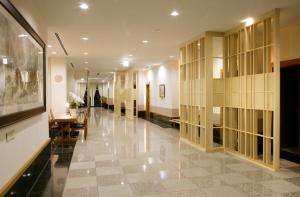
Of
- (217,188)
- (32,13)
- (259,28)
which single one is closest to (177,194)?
(217,188)

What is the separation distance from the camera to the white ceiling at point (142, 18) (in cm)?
467

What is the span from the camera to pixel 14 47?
2.80 meters

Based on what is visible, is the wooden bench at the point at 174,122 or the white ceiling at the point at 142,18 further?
the wooden bench at the point at 174,122

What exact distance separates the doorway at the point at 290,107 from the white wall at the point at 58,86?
8.29 meters

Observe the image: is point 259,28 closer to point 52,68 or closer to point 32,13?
point 32,13

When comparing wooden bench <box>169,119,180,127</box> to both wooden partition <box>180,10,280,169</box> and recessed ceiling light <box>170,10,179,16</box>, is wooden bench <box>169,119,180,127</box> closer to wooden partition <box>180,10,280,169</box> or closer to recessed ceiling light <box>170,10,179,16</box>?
wooden partition <box>180,10,280,169</box>

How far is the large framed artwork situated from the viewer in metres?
2.45

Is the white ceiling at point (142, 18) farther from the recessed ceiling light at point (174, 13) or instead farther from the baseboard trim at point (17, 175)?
the baseboard trim at point (17, 175)

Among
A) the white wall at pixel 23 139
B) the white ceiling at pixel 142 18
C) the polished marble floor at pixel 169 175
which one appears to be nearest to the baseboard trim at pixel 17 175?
the white wall at pixel 23 139

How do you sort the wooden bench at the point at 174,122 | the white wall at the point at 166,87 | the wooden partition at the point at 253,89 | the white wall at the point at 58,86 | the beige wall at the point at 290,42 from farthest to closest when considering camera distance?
1. the white wall at the point at 166,87
2. the wooden bench at the point at 174,122
3. the white wall at the point at 58,86
4. the beige wall at the point at 290,42
5. the wooden partition at the point at 253,89

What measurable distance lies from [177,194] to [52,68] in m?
8.85

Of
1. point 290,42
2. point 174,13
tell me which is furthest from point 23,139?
point 290,42

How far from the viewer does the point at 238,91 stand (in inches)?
245

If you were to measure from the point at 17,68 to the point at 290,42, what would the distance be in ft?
20.6
